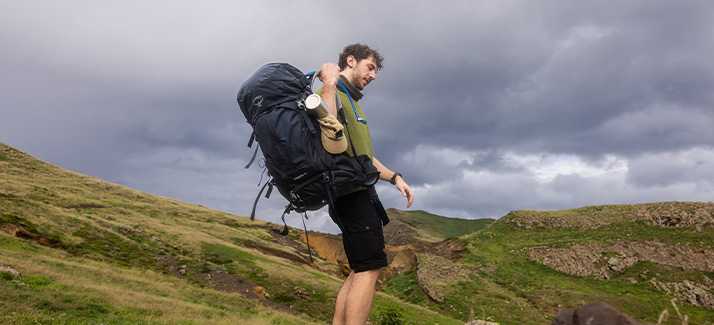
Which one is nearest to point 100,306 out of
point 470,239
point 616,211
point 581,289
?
point 581,289

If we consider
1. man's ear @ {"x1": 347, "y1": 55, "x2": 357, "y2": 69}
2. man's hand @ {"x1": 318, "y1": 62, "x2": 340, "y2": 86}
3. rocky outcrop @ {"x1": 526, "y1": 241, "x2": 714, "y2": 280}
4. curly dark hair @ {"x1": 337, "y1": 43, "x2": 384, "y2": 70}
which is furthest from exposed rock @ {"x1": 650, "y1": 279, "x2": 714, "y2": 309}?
man's hand @ {"x1": 318, "y1": 62, "x2": 340, "y2": 86}

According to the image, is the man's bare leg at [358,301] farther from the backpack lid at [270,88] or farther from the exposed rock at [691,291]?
the exposed rock at [691,291]

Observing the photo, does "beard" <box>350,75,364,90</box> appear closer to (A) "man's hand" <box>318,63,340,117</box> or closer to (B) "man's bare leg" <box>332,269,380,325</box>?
(A) "man's hand" <box>318,63,340,117</box>

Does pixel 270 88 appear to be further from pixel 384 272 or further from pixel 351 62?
pixel 384 272

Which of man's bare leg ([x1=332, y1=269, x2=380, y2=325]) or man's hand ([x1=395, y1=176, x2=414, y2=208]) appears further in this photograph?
man's hand ([x1=395, y1=176, x2=414, y2=208])

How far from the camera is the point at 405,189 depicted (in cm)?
384

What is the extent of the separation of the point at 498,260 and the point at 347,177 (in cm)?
3148

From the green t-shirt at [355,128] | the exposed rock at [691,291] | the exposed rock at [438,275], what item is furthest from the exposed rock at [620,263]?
the green t-shirt at [355,128]

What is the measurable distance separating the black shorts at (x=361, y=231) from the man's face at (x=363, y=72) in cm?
129

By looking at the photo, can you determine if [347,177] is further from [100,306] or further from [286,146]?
[100,306]

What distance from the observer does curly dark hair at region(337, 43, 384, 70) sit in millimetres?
4121

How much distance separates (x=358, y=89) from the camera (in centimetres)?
411

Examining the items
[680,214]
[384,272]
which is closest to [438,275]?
[384,272]

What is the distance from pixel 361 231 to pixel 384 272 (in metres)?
34.0
